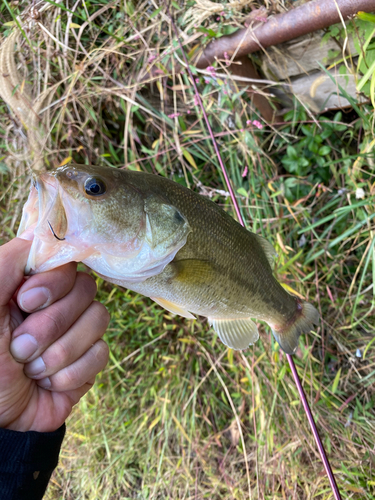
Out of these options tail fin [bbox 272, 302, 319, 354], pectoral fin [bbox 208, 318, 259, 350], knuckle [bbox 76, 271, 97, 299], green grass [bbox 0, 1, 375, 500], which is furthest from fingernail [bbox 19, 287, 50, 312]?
green grass [bbox 0, 1, 375, 500]

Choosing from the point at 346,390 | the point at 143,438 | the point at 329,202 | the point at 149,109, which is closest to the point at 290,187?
the point at 329,202

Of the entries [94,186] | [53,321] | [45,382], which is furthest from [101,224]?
[45,382]

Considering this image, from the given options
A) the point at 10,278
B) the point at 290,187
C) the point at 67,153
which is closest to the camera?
the point at 10,278

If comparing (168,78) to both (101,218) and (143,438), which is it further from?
(143,438)

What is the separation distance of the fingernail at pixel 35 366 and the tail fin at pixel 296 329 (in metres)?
1.06

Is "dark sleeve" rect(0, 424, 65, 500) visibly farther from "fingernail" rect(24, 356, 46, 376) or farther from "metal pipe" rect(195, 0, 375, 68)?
"metal pipe" rect(195, 0, 375, 68)

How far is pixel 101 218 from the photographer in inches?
43.9

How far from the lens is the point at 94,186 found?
1.11 metres

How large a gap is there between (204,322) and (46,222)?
6.26ft

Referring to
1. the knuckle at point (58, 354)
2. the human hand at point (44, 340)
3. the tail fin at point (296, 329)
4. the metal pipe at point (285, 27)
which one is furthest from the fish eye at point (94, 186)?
the metal pipe at point (285, 27)

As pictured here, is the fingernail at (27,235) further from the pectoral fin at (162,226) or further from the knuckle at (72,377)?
the knuckle at (72,377)

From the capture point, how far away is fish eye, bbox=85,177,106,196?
3.62 ft

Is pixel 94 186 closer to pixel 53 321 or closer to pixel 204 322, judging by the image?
pixel 53 321

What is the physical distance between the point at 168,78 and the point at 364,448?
9.40ft
